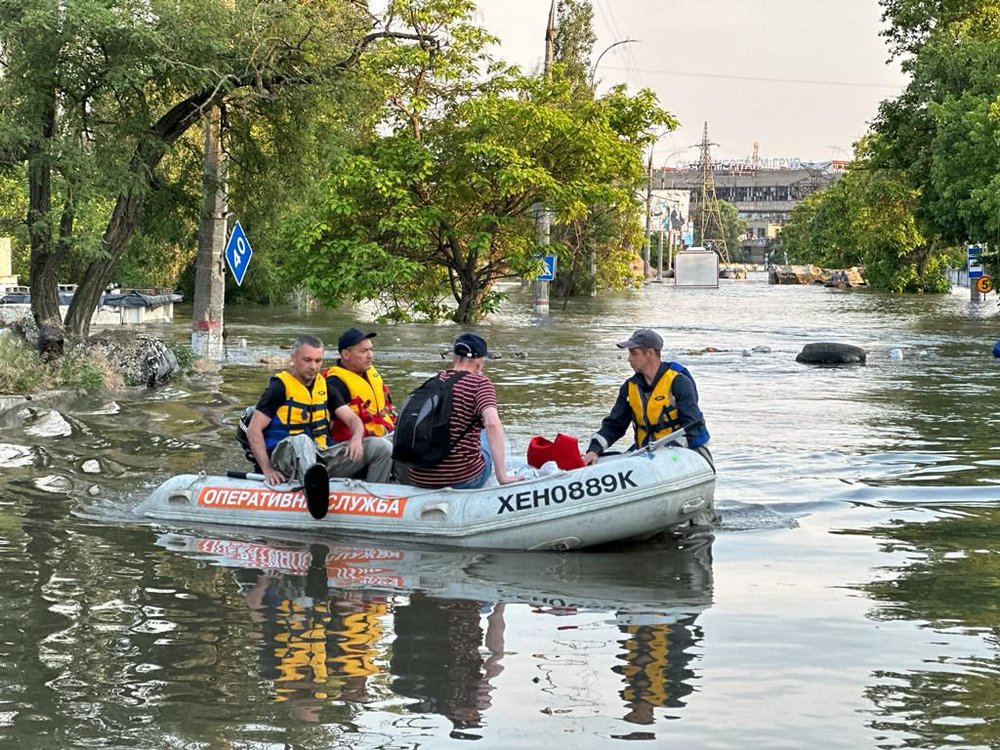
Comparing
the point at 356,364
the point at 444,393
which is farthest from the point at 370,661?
the point at 356,364

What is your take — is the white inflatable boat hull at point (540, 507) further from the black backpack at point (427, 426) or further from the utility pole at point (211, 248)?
the utility pole at point (211, 248)

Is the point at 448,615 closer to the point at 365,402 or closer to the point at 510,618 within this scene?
the point at 510,618

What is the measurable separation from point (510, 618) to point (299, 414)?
3381 mm

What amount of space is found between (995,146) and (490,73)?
16483 mm

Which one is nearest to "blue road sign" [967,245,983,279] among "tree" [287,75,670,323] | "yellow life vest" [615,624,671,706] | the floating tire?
"tree" [287,75,670,323]

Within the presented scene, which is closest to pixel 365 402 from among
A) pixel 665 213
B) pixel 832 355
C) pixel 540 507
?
pixel 540 507

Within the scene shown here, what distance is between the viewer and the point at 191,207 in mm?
23812

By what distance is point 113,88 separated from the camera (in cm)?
2022

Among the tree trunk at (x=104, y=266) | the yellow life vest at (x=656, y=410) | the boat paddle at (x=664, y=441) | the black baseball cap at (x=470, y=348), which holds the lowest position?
the boat paddle at (x=664, y=441)

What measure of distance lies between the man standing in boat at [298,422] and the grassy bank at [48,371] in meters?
7.39

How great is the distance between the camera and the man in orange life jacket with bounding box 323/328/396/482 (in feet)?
37.9

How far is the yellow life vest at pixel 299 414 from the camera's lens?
11367 millimetres

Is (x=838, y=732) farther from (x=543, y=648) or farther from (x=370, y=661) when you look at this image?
(x=370, y=661)

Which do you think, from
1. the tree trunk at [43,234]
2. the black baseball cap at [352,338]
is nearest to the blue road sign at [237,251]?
the tree trunk at [43,234]
